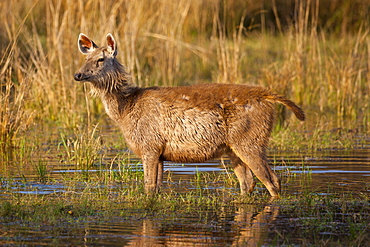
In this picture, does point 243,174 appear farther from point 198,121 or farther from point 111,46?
point 111,46

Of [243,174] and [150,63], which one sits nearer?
[243,174]

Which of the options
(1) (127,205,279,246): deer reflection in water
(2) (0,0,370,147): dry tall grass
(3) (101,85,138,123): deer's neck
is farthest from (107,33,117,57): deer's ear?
(2) (0,0,370,147): dry tall grass

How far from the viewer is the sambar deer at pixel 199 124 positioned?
8.43m

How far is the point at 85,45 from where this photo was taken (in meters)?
9.29

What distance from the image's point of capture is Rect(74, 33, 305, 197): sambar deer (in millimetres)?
8430

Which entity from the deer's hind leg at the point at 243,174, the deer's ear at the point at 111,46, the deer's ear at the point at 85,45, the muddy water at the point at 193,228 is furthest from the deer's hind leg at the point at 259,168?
the deer's ear at the point at 85,45

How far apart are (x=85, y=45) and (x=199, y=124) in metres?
2.07

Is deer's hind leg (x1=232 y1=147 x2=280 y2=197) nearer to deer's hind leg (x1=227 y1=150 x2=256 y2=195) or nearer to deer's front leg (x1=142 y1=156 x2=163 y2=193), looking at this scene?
deer's hind leg (x1=227 y1=150 x2=256 y2=195)

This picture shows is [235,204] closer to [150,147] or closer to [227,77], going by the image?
[150,147]

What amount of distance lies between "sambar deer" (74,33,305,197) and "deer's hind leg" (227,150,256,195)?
13mm

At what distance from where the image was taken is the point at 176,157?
8.63 metres

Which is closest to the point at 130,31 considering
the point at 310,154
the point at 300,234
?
the point at 310,154

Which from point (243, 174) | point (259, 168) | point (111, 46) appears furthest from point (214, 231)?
point (111, 46)

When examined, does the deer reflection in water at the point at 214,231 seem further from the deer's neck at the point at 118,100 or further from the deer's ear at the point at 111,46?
the deer's ear at the point at 111,46
